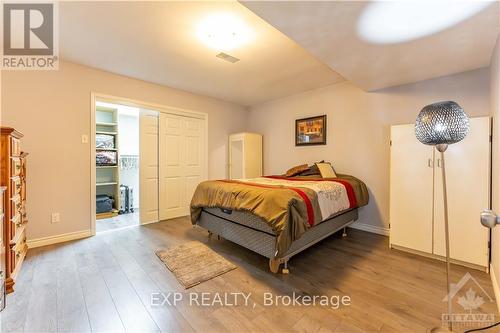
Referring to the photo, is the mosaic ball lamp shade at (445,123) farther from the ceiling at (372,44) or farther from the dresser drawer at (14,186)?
the dresser drawer at (14,186)

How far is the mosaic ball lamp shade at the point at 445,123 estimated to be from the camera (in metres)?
1.28

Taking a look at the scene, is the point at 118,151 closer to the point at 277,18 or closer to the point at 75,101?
the point at 75,101

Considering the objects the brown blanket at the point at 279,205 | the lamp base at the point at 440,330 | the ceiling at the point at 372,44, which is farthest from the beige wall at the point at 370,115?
the lamp base at the point at 440,330

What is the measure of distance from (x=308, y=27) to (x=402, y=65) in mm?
1408

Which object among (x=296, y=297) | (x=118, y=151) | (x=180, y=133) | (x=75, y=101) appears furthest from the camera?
(x=118, y=151)

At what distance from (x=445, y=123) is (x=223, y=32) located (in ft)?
6.73

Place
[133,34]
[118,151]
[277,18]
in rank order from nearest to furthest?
[277,18]
[133,34]
[118,151]

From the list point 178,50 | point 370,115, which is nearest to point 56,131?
point 178,50

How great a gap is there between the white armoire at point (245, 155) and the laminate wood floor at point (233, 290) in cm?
216

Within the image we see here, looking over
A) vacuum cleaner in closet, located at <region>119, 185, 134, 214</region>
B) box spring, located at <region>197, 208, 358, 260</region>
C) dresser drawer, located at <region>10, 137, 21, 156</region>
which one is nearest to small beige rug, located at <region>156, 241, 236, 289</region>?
box spring, located at <region>197, 208, 358, 260</region>

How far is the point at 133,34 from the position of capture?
7.41ft

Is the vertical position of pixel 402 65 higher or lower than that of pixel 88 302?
higher

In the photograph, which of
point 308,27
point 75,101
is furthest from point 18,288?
point 308,27
